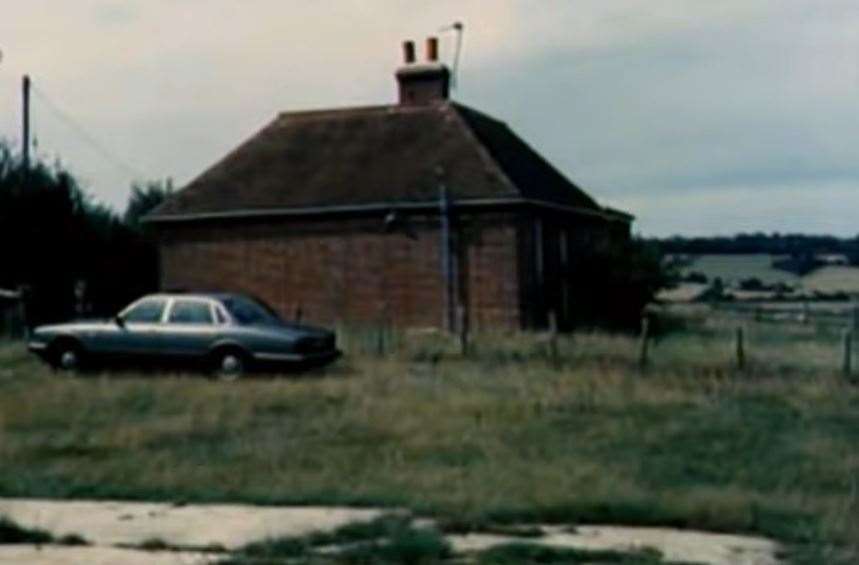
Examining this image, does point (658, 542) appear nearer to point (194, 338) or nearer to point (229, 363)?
point (229, 363)

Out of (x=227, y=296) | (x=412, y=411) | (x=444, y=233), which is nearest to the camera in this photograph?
(x=412, y=411)

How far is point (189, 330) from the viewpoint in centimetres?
2592

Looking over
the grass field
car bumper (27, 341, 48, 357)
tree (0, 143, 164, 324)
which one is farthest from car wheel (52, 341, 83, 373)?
tree (0, 143, 164, 324)

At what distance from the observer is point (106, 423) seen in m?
19.0

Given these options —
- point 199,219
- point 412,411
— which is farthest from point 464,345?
point 199,219

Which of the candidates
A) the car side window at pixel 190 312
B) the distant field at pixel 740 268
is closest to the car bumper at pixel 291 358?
the car side window at pixel 190 312

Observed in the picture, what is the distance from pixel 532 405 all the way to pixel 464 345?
30.4 ft

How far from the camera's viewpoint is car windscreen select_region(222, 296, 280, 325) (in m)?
26.1

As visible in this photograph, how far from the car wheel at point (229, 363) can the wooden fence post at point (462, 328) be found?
4.51m

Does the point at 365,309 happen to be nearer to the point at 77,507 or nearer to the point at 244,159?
the point at 244,159

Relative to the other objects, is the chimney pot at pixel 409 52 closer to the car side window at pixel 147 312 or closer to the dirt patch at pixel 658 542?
the car side window at pixel 147 312

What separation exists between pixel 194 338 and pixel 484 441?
34.1ft

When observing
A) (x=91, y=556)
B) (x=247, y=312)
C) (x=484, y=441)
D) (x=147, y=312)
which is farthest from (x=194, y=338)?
(x=91, y=556)

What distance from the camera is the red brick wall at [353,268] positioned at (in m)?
37.9
